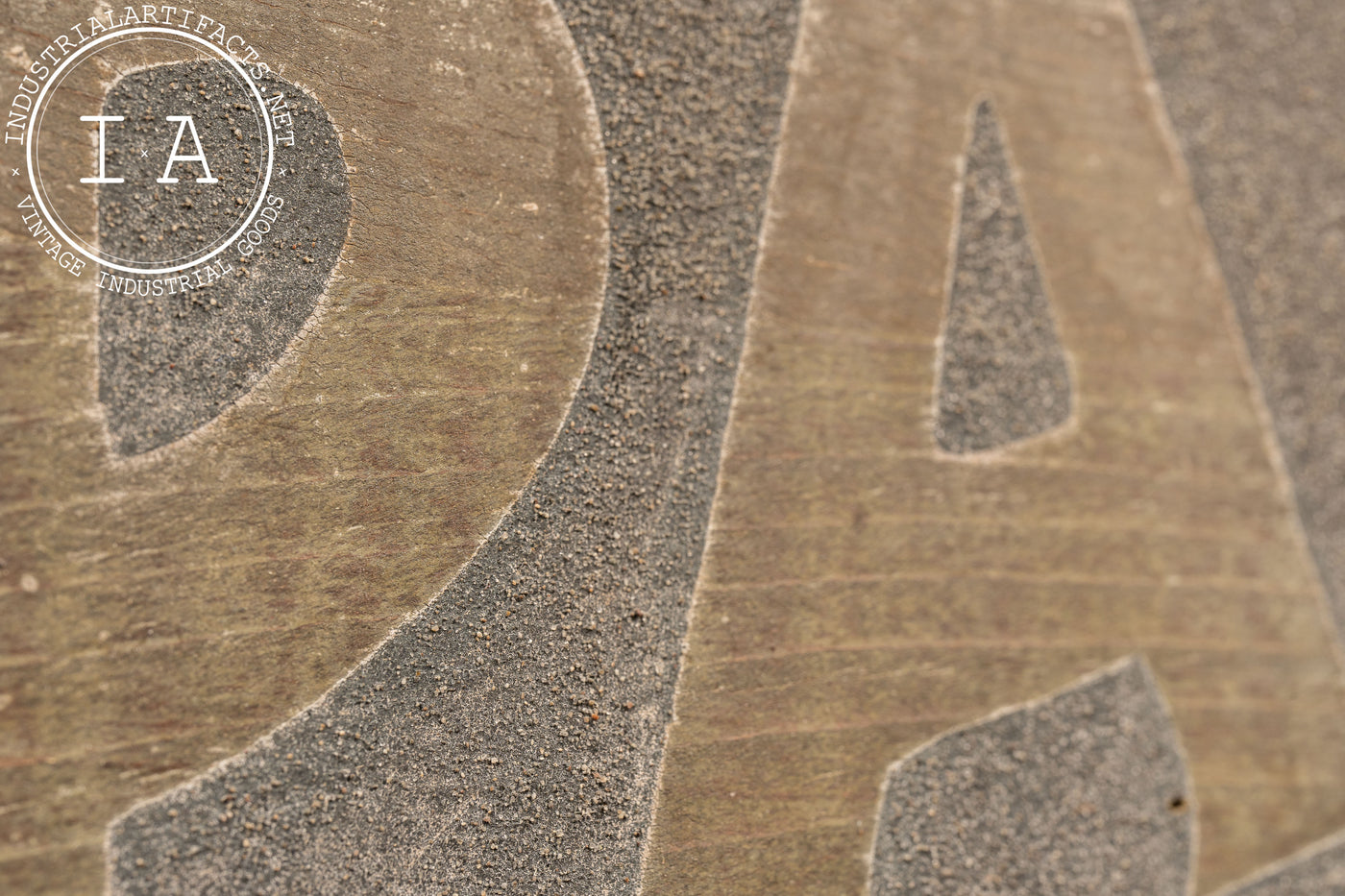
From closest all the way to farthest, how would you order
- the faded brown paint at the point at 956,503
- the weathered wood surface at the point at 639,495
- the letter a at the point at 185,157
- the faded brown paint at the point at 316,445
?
the faded brown paint at the point at 316,445 → the weathered wood surface at the point at 639,495 → the letter a at the point at 185,157 → the faded brown paint at the point at 956,503

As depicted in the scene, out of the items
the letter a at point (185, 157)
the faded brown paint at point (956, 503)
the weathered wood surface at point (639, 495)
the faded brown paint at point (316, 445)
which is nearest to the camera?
the faded brown paint at point (316, 445)

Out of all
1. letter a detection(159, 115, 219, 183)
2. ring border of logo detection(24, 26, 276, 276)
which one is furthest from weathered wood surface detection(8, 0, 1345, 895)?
letter a detection(159, 115, 219, 183)

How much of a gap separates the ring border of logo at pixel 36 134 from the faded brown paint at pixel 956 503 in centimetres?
369

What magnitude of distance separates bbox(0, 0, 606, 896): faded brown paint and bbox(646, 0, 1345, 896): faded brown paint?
1832mm

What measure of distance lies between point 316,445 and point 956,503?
496 cm

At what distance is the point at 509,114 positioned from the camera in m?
5.22

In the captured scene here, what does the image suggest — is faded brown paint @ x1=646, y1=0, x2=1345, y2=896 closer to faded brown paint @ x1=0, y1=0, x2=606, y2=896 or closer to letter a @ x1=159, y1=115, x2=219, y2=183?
faded brown paint @ x1=0, y1=0, x2=606, y2=896

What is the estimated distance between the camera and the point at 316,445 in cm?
490

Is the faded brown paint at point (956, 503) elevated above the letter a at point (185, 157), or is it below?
below

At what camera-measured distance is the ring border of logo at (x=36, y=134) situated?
4578mm

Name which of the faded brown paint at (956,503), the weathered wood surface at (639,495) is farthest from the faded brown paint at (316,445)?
the faded brown paint at (956,503)

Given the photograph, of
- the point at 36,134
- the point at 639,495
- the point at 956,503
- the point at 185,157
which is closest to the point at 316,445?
the point at 185,157

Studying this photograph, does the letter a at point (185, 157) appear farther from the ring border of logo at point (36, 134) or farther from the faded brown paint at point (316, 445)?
the faded brown paint at point (316, 445)

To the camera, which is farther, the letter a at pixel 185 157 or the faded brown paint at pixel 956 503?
the faded brown paint at pixel 956 503
